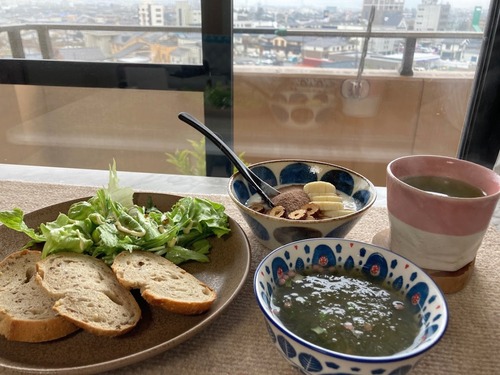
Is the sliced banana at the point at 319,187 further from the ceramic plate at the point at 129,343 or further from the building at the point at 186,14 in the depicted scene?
the building at the point at 186,14

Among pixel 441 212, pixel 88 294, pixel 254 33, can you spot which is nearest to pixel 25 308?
pixel 88 294

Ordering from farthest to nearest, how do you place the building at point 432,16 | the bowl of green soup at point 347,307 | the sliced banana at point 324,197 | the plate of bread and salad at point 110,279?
the building at point 432,16
the sliced banana at point 324,197
the plate of bread and salad at point 110,279
the bowl of green soup at point 347,307

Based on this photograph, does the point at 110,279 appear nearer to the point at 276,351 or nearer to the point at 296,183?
the point at 276,351

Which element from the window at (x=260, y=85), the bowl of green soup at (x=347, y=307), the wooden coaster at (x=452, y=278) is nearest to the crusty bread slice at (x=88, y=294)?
the bowl of green soup at (x=347, y=307)

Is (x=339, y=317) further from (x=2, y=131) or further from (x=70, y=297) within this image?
(x=2, y=131)

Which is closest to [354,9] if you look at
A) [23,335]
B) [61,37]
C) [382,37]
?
[382,37]

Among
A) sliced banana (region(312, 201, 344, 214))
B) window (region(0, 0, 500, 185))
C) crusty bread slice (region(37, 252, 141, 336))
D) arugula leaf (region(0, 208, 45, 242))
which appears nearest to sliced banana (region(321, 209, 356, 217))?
sliced banana (region(312, 201, 344, 214))
